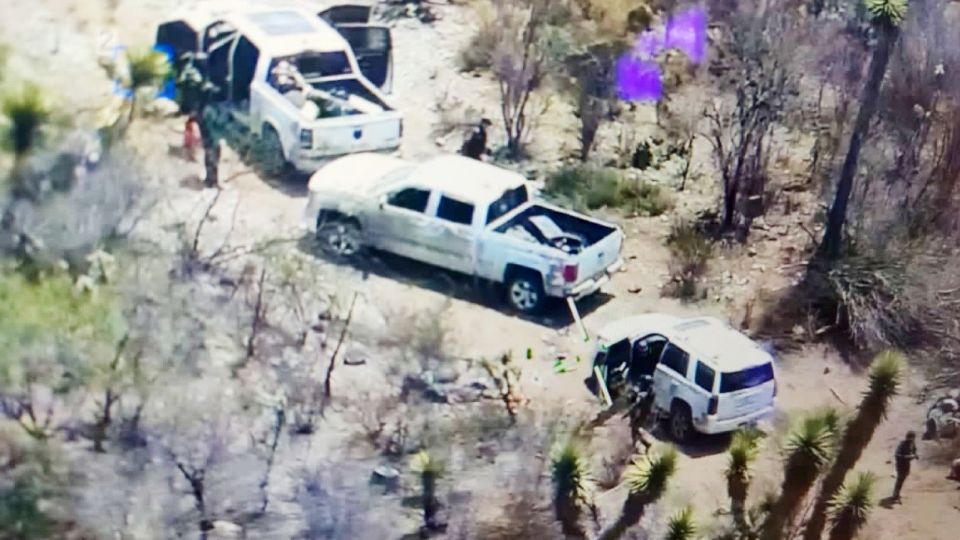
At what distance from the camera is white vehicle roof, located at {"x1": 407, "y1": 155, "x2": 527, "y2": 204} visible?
266cm

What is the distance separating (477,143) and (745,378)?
69 centimetres

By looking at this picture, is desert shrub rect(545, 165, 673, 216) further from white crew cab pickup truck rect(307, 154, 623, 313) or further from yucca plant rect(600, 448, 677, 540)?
yucca plant rect(600, 448, 677, 540)

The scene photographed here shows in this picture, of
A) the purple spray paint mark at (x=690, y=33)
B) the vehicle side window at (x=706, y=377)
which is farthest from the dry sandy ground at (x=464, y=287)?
the purple spray paint mark at (x=690, y=33)

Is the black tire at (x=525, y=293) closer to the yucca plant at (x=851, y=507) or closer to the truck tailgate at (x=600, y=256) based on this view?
the truck tailgate at (x=600, y=256)

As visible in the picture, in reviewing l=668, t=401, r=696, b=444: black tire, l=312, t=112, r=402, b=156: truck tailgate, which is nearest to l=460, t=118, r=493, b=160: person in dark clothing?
l=312, t=112, r=402, b=156: truck tailgate

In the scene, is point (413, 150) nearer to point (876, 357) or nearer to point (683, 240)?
point (683, 240)

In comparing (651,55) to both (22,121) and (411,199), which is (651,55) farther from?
(22,121)

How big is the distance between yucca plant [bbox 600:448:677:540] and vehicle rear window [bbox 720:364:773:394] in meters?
0.16

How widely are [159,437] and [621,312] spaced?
0.90 metres

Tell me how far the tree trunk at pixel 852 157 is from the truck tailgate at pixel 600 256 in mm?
414

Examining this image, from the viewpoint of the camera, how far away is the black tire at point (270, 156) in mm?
2631

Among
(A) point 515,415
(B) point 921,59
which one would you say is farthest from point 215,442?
(B) point 921,59

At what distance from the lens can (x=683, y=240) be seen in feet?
8.81

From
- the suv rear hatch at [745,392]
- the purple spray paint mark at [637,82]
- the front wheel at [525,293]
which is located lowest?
the suv rear hatch at [745,392]
